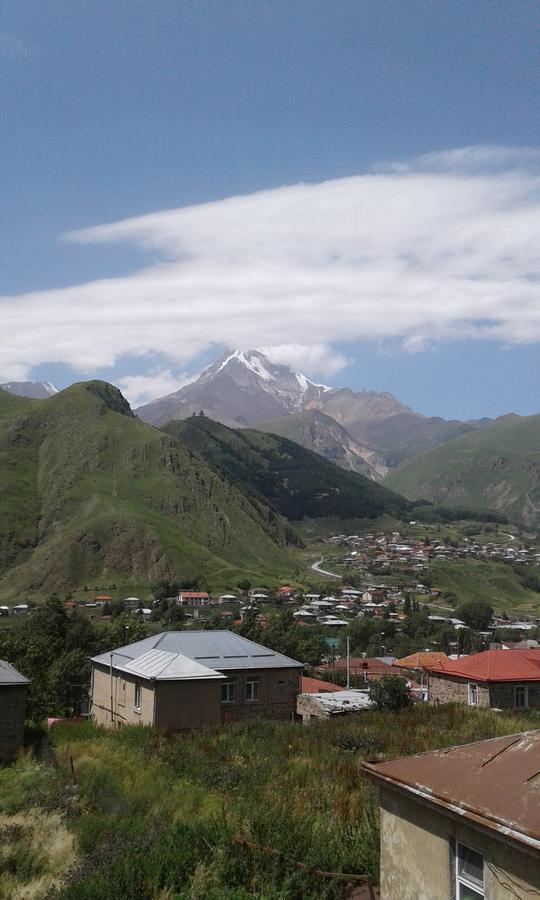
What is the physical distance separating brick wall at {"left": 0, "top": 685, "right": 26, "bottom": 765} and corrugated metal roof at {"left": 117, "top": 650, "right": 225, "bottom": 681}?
15.0 ft

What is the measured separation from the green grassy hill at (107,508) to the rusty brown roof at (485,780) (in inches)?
5014

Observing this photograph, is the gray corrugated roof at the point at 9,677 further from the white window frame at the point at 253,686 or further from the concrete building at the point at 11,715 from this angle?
the white window frame at the point at 253,686

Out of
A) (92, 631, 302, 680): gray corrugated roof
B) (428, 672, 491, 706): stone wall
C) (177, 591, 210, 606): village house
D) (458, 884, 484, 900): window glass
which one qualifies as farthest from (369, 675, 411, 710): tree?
(177, 591, 210, 606): village house

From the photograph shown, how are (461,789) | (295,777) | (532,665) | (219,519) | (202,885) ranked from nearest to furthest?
(461,789) → (202,885) → (295,777) → (532,665) → (219,519)

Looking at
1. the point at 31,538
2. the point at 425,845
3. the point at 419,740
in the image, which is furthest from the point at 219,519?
the point at 425,845

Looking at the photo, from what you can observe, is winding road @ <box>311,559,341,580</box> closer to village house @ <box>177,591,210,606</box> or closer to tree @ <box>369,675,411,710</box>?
village house @ <box>177,591,210,606</box>

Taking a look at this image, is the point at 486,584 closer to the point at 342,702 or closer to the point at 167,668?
the point at 342,702

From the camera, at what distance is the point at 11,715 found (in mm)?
22250

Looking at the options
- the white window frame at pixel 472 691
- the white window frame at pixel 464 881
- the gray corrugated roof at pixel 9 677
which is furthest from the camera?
the white window frame at pixel 472 691

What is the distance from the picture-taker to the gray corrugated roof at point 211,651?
3073 cm

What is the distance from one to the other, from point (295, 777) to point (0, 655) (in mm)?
33680

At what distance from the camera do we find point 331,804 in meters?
14.3

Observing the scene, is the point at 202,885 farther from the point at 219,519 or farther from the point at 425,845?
A: the point at 219,519

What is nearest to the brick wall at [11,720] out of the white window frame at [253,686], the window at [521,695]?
the white window frame at [253,686]
